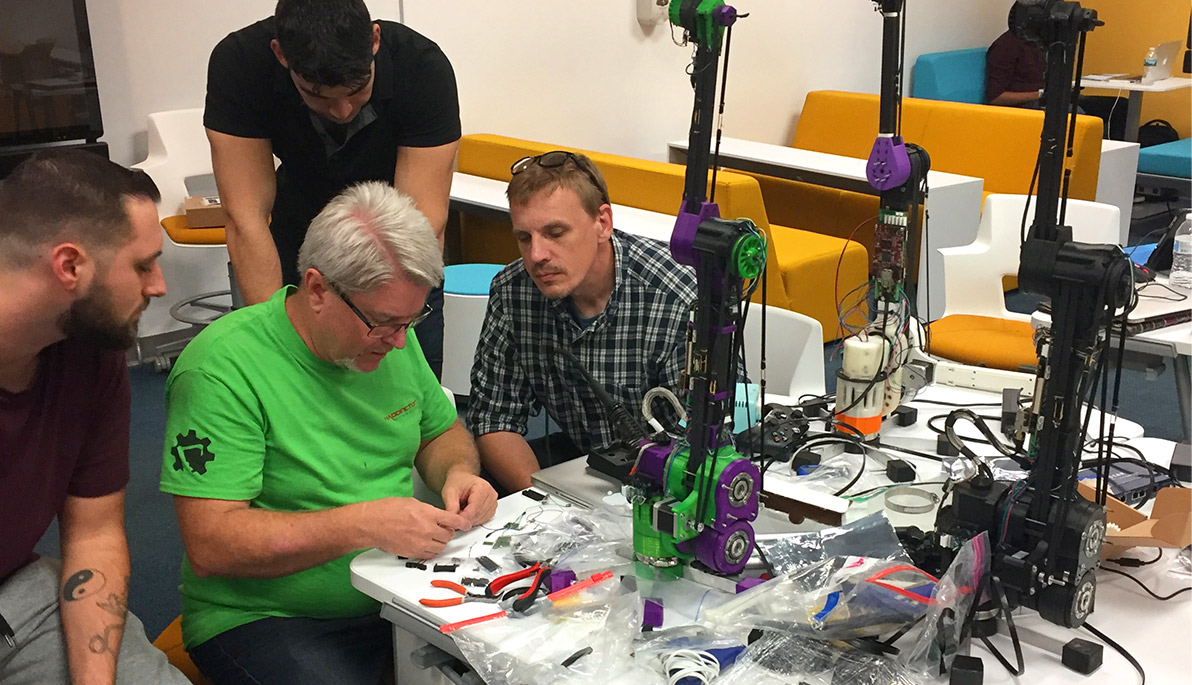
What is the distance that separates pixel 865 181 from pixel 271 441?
2.89m

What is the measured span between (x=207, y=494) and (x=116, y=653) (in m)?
0.25

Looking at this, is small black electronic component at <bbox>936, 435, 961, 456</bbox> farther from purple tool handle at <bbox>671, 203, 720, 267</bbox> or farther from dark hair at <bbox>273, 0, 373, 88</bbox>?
dark hair at <bbox>273, 0, 373, 88</bbox>

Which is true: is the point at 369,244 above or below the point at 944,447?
above

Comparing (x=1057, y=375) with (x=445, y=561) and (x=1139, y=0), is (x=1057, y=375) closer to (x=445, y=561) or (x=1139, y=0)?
(x=445, y=561)

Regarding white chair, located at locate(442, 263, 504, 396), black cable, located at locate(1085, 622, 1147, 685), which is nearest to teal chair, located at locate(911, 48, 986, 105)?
white chair, located at locate(442, 263, 504, 396)

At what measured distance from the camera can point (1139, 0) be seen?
287 inches

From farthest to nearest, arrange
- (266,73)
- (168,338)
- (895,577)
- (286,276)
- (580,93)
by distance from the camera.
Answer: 1. (580,93)
2. (168,338)
3. (286,276)
4. (266,73)
5. (895,577)

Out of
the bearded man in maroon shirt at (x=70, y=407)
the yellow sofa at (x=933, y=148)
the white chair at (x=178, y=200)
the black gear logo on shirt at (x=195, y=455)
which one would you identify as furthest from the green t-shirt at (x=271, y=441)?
the yellow sofa at (x=933, y=148)

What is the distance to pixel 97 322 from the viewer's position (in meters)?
1.46

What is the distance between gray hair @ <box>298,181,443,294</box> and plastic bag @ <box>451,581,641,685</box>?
1.79ft

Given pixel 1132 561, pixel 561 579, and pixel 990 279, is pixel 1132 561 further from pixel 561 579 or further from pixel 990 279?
pixel 990 279

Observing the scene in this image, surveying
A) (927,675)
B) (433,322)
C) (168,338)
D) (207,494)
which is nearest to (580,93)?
(168,338)

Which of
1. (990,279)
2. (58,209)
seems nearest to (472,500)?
(58,209)

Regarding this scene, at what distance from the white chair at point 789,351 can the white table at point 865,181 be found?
1367 mm
